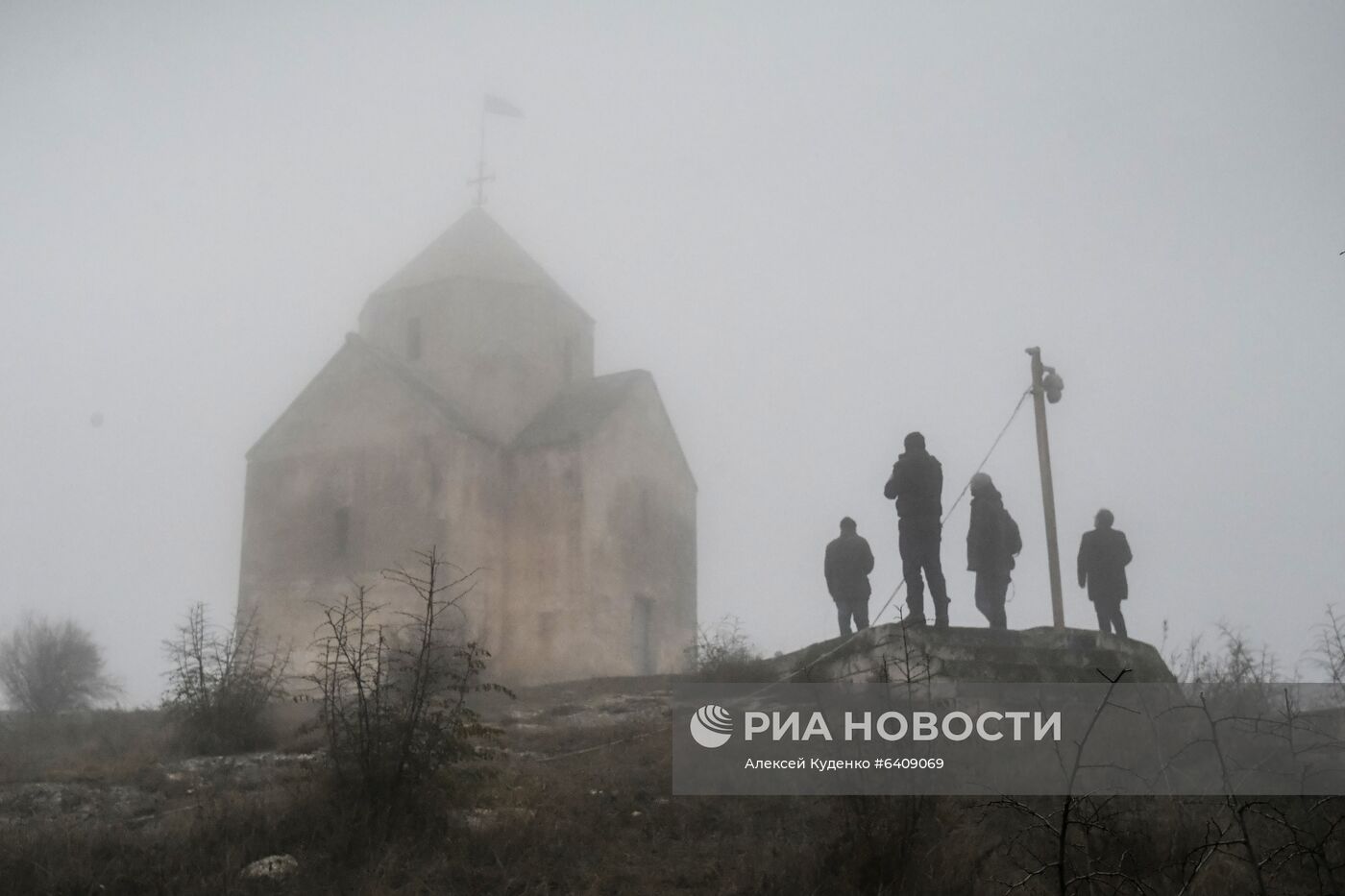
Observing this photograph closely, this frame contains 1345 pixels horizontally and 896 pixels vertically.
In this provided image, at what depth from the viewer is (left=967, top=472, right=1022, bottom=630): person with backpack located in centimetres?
1373

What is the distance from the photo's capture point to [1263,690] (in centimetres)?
1261

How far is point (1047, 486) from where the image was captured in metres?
13.8

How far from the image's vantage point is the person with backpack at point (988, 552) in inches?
541

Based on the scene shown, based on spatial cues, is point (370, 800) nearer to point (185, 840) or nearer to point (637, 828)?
point (185, 840)

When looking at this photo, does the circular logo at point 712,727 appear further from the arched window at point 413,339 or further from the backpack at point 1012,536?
the arched window at point 413,339

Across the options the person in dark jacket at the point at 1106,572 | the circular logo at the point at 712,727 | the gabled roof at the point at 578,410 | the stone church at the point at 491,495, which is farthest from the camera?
the gabled roof at the point at 578,410

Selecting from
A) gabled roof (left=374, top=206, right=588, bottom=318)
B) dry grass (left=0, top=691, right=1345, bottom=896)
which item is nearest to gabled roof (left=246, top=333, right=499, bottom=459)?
gabled roof (left=374, top=206, right=588, bottom=318)

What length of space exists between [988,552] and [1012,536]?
2.45ft

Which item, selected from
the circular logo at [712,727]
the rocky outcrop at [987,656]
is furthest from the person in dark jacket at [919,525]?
the circular logo at [712,727]

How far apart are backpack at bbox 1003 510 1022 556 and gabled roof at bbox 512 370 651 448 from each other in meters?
10.3

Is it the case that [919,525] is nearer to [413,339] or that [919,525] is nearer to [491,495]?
[491,495]

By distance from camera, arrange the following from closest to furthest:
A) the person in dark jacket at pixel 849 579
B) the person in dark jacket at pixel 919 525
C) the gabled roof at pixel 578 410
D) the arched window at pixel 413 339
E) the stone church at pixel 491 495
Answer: the person in dark jacket at pixel 919 525
the person in dark jacket at pixel 849 579
the stone church at pixel 491 495
the gabled roof at pixel 578 410
the arched window at pixel 413 339

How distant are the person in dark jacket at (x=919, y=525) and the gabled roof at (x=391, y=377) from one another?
1165 centimetres

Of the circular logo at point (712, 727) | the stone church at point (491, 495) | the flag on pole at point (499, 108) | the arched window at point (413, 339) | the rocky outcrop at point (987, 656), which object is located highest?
the flag on pole at point (499, 108)
